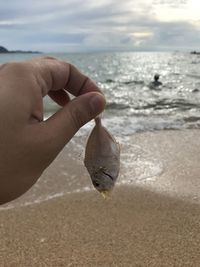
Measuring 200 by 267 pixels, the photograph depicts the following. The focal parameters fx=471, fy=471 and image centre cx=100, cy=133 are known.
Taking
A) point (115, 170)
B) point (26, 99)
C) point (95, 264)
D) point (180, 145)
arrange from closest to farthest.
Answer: point (26, 99) → point (115, 170) → point (95, 264) → point (180, 145)

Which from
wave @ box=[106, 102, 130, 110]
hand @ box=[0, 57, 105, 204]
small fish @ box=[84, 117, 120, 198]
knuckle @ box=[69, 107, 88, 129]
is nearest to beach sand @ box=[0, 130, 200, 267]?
small fish @ box=[84, 117, 120, 198]

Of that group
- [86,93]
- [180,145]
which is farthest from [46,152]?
[180,145]

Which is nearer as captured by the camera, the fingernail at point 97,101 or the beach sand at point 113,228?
the fingernail at point 97,101

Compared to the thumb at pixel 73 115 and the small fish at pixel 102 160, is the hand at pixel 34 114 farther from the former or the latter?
the small fish at pixel 102 160

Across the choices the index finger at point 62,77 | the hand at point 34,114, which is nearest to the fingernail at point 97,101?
the hand at point 34,114

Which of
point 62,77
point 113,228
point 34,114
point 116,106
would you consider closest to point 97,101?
point 62,77

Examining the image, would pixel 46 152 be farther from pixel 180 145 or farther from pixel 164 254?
pixel 180 145
